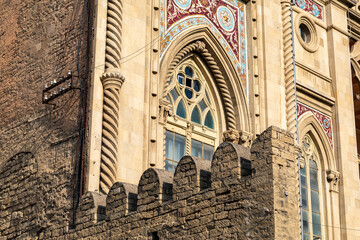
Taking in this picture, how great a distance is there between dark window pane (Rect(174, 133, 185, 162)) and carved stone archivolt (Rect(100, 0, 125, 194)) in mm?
1766

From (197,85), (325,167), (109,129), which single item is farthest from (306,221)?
(109,129)

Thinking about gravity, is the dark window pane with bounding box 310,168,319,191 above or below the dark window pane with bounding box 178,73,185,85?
below

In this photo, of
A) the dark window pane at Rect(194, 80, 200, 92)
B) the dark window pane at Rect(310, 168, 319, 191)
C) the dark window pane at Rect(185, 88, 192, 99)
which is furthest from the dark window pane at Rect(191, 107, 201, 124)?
the dark window pane at Rect(310, 168, 319, 191)

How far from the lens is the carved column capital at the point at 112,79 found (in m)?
12.4

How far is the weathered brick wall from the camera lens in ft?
41.3

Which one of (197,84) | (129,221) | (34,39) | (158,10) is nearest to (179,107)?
(197,84)

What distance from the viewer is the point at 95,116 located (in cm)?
1227

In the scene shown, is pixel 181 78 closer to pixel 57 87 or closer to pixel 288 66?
pixel 57 87

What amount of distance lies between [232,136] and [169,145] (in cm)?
129

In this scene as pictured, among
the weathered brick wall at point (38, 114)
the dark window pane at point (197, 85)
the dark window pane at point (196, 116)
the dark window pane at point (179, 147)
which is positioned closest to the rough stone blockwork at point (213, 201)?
the weathered brick wall at point (38, 114)

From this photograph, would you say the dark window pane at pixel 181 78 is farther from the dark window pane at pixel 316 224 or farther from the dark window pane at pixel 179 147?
the dark window pane at pixel 316 224

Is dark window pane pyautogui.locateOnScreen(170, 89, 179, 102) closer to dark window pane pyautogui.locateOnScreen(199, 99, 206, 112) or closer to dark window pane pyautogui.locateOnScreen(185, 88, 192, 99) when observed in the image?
dark window pane pyautogui.locateOnScreen(185, 88, 192, 99)

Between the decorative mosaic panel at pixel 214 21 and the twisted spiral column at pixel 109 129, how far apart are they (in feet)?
4.90

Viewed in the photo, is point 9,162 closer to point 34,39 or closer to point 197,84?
point 34,39
